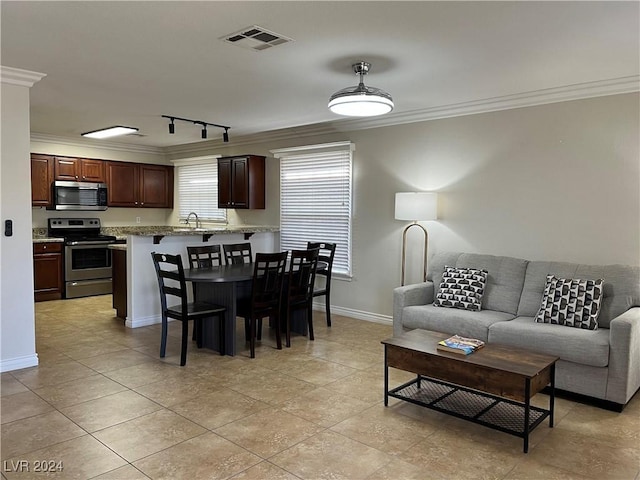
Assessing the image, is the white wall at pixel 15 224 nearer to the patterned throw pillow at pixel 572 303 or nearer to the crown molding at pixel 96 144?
the crown molding at pixel 96 144

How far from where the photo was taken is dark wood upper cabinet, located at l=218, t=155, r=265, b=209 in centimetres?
693

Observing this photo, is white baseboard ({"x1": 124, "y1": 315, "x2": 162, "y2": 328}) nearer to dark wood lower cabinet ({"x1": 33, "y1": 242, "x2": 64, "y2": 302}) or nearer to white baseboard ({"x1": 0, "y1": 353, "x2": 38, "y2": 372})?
white baseboard ({"x1": 0, "y1": 353, "x2": 38, "y2": 372})

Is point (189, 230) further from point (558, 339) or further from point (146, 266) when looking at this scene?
point (558, 339)

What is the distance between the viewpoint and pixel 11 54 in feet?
11.1

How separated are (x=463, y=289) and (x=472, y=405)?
4.18ft

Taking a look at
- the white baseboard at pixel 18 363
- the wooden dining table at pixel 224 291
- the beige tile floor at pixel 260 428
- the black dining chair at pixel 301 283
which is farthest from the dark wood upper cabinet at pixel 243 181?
the white baseboard at pixel 18 363

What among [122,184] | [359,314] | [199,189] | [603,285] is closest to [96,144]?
[122,184]

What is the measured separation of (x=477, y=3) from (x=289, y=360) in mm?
3181

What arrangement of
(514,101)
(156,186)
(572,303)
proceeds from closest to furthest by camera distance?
(572,303) < (514,101) < (156,186)

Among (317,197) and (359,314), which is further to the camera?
(317,197)

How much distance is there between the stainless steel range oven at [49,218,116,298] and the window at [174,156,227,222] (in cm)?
147

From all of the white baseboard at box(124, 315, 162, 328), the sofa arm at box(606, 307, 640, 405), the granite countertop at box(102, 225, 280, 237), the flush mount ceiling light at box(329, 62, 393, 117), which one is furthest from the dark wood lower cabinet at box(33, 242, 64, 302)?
the sofa arm at box(606, 307, 640, 405)

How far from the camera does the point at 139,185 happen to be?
825 cm

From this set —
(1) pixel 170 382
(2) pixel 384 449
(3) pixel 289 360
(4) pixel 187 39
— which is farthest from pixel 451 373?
(4) pixel 187 39
